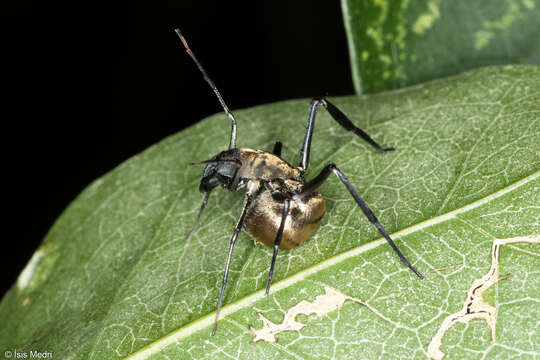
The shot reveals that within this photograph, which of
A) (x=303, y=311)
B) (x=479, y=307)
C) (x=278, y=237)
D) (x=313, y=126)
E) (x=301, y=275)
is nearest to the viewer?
(x=479, y=307)

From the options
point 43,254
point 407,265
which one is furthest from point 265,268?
point 43,254

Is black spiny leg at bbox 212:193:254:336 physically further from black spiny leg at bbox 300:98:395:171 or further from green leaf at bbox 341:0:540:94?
green leaf at bbox 341:0:540:94

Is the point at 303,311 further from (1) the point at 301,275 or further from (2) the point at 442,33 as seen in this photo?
(2) the point at 442,33

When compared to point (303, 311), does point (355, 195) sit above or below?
above

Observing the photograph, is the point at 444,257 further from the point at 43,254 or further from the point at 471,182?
the point at 43,254

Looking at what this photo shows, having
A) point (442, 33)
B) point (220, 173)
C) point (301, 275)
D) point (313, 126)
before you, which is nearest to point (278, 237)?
point (301, 275)

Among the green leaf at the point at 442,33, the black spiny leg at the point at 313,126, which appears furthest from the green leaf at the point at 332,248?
the green leaf at the point at 442,33
